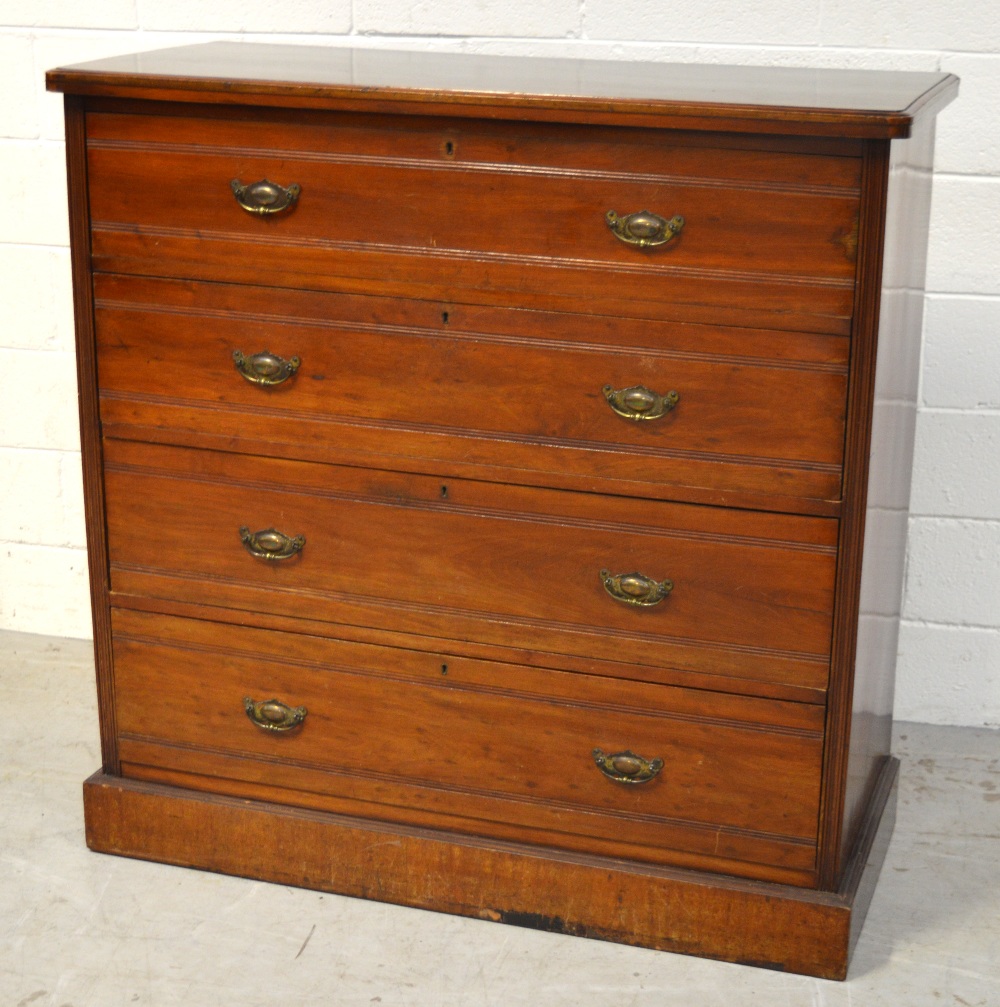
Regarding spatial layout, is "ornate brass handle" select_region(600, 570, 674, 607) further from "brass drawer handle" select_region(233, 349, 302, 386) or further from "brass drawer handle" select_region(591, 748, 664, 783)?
"brass drawer handle" select_region(233, 349, 302, 386)

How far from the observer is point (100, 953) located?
2318mm

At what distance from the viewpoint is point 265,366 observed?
229 centimetres

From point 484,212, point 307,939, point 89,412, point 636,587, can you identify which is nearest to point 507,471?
point 636,587

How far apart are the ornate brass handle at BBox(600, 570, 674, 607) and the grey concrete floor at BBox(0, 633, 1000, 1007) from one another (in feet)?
1.82

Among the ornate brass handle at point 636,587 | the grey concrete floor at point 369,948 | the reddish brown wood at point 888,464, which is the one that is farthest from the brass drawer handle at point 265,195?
the grey concrete floor at point 369,948

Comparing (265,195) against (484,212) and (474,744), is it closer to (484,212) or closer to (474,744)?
(484,212)

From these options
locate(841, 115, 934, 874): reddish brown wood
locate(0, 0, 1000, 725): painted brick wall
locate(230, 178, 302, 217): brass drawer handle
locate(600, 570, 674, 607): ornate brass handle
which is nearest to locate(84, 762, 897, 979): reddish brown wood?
locate(841, 115, 934, 874): reddish brown wood

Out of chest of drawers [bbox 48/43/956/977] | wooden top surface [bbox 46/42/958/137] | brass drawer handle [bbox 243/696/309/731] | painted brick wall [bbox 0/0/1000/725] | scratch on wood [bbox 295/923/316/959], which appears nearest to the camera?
wooden top surface [bbox 46/42/958/137]

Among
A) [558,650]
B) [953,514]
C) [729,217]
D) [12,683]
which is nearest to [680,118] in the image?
[729,217]

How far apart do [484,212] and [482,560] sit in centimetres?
51

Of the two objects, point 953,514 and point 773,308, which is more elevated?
point 773,308

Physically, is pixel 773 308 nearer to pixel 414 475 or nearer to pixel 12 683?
pixel 414 475

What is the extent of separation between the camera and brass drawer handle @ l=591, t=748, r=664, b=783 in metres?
2.28

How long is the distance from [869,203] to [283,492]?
955mm
